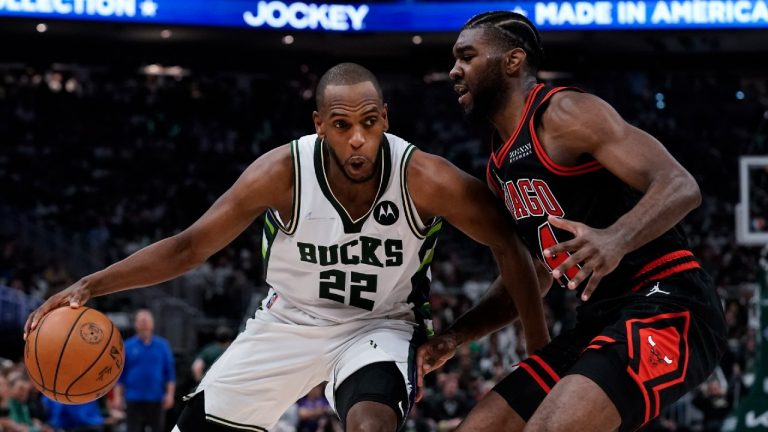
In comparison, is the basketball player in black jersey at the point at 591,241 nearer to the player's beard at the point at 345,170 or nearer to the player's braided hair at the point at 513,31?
the player's braided hair at the point at 513,31

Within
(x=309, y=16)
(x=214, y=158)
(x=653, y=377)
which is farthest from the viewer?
(x=214, y=158)

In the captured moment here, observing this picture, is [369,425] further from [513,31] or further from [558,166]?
[513,31]

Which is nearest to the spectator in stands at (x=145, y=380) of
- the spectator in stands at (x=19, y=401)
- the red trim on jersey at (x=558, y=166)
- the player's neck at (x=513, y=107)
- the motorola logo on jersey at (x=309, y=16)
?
the spectator in stands at (x=19, y=401)

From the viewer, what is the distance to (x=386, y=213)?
170 inches

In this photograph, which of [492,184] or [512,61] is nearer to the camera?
[512,61]

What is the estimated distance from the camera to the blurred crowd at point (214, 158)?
15.0 meters

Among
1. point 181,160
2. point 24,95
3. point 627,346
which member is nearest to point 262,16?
point 181,160

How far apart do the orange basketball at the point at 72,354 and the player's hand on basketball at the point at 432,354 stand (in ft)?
4.16

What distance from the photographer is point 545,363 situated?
13.2 feet

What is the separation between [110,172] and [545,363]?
1685 centimetres

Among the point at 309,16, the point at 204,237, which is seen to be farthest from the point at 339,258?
the point at 309,16

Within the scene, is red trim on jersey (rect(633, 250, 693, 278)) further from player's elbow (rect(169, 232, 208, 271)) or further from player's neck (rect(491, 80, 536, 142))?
player's elbow (rect(169, 232, 208, 271))

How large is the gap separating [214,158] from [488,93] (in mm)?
17095

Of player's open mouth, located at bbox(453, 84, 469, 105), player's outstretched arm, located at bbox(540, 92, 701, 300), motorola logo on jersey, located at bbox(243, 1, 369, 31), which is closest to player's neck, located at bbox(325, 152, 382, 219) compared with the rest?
player's open mouth, located at bbox(453, 84, 469, 105)
